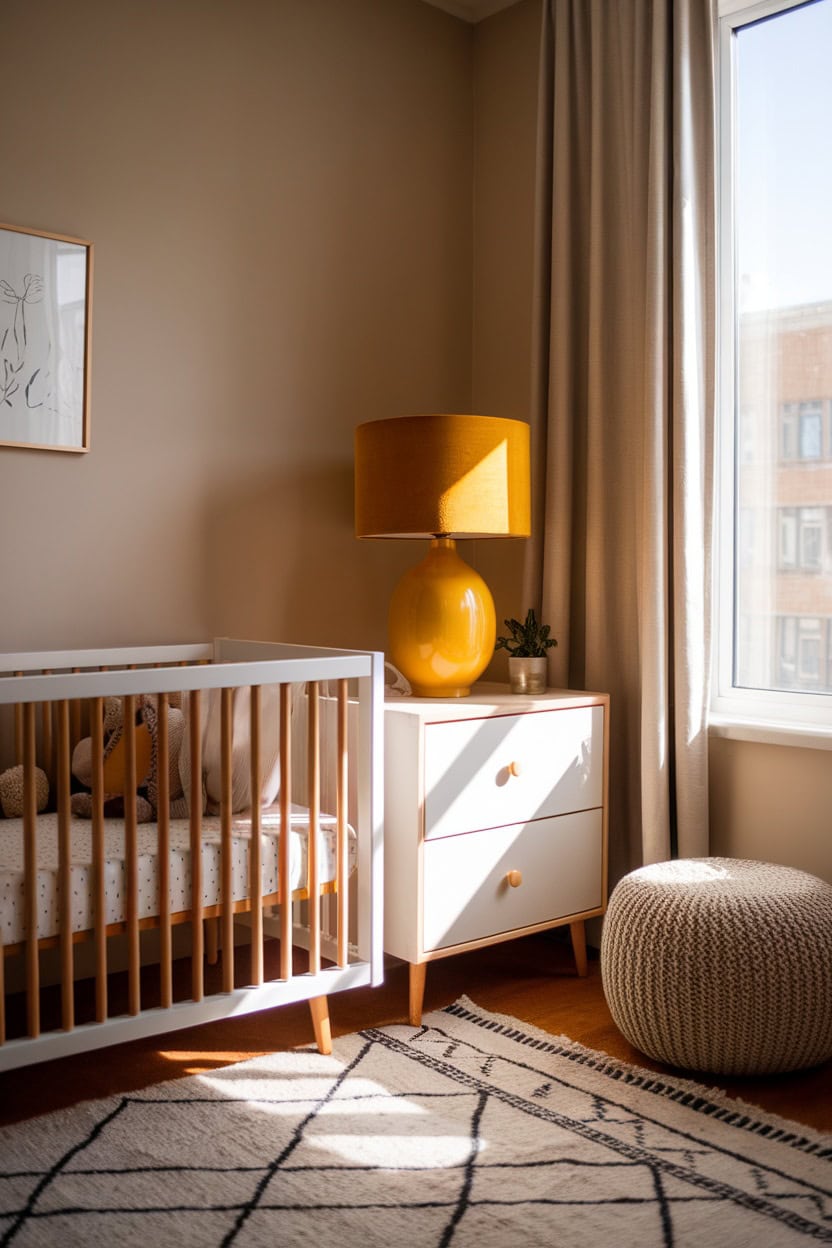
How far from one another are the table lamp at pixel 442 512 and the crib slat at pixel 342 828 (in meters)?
0.50

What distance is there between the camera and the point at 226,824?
1.99 meters

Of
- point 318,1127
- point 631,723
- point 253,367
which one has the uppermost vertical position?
point 253,367

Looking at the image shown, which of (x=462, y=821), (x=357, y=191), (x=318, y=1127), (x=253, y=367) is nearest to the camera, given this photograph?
(x=318, y=1127)

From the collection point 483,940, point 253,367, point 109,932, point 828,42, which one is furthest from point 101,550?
point 828,42

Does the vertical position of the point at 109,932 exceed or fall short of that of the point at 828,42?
it falls short

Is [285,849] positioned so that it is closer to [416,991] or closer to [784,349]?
[416,991]

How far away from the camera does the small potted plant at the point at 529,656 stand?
8.93 feet

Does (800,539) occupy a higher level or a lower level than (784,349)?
lower

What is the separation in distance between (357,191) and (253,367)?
1.97 ft

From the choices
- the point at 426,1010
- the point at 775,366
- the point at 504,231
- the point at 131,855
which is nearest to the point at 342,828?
the point at 131,855

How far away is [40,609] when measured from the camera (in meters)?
2.43

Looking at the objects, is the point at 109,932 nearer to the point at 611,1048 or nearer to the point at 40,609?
the point at 40,609

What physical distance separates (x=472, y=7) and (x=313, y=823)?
2.39 meters

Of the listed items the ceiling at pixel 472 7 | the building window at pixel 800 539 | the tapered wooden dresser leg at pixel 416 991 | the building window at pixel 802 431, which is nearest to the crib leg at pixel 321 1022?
the tapered wooden dresser leg at pixel 416 991
